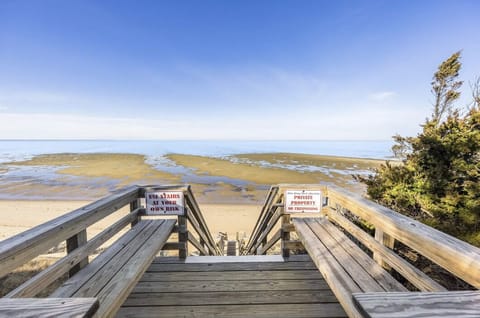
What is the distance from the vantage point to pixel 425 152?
12.3 ft

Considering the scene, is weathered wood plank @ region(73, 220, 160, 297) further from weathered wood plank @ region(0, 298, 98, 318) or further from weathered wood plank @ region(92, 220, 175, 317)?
weathered wood plank @ region(0, 298, 98, 318)

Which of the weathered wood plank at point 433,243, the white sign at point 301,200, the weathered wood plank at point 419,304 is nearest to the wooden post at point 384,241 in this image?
the weathered wood plank at point 433,243

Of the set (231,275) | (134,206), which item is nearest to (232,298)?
(231,275)

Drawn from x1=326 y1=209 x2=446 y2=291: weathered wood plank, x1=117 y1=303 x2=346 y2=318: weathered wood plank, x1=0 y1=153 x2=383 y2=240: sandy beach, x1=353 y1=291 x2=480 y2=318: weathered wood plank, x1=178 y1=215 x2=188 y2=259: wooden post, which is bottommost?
x1=0 y1=153 x2=383 y2=240: sandy beach

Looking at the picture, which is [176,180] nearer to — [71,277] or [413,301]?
[71,277]

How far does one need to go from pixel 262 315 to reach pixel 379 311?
1425 mm

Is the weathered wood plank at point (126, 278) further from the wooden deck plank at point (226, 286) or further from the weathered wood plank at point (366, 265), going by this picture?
the weathered wood plank at point (366, 265)

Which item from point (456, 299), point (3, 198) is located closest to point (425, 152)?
point (456, 299)

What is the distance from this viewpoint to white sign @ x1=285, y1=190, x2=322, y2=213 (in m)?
2.93

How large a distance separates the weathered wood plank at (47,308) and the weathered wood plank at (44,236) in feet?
1.19

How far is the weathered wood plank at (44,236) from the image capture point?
3.78 ft

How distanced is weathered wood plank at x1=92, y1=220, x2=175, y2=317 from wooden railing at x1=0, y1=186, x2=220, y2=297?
0.35 meters

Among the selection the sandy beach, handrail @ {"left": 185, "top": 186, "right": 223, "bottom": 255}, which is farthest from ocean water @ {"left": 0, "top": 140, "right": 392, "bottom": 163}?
handrail @ {"left": 185, "top": 186, "right": 223, "bottom": 255}

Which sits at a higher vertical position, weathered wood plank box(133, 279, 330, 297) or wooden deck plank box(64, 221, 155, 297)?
wooden deck plank box(64, 221, 155, 297)
